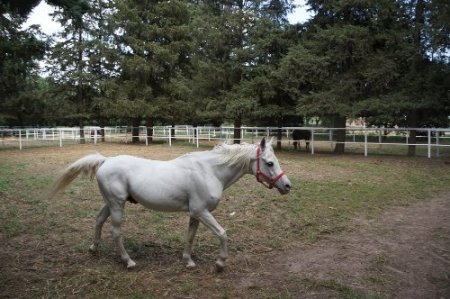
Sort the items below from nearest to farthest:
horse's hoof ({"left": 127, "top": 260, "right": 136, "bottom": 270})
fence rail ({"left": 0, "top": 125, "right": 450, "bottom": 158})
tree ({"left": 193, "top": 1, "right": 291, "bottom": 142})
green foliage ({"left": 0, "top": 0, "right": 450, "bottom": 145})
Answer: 1. horse's hoof ({"left": 127, "top": 260, "right": 136, "bottom": 270})
2. green foliage ({"left": 0, "top": 0, "right": 450, "bottom": 145})
3. fence rail ({"left": 0, "top": 125, "right": 450, "bottom": 158})
4. tree ({"left": 193, "top": 1, "right": 291, "bottom": 142})

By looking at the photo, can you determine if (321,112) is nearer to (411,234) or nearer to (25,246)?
(411,234)

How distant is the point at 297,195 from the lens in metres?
8.23

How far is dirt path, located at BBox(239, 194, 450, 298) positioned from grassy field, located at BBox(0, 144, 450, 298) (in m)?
0.16

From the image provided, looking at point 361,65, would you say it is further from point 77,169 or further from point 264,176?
point 77,169

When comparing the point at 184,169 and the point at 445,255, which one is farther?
the point at 445,255

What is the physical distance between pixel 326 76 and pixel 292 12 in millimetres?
4432

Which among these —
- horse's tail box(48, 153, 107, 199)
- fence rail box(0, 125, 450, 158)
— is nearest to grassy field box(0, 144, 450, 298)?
horse's tail box(48, 153, 107, 199)

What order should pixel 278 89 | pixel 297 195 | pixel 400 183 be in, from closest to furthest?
pixel 297 195 < pixel 400 183 < pixel 278 89

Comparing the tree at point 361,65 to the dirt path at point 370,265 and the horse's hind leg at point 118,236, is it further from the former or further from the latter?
the horse's hind leg at point 118,236

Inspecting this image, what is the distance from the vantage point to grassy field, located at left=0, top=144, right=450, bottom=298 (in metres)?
4.07

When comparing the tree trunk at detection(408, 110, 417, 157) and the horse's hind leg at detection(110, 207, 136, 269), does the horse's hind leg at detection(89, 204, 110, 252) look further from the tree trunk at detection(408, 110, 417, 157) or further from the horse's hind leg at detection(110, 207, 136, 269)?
the tree trunk at detection(408, 110, 417, 157)

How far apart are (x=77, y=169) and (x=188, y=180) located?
1.46 m

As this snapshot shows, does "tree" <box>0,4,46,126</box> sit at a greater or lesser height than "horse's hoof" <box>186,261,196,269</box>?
greater

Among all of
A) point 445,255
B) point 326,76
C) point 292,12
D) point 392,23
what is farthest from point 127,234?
point 292,12
